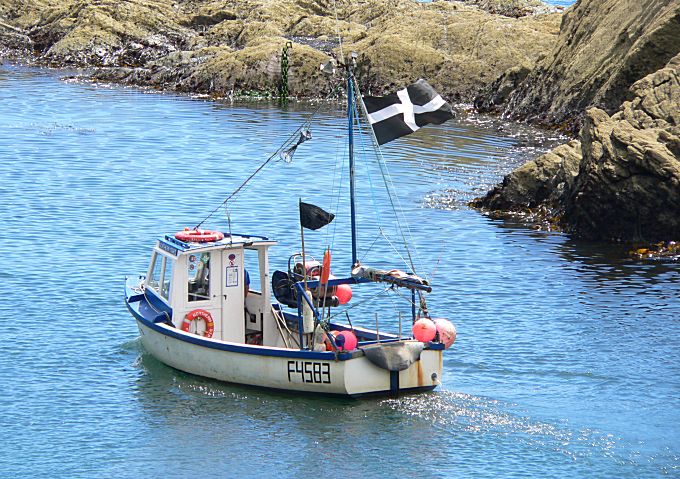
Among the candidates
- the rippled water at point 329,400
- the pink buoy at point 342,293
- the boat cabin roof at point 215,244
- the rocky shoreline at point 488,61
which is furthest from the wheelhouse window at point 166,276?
the rocky shoreline at point 488,61

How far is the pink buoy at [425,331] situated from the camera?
84.4ft

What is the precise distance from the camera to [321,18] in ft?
307

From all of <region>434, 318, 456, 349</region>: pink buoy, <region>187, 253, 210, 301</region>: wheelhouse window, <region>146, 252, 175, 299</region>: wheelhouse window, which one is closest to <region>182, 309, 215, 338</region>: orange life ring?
<region>187, 253, 210, 301</region>: wheelhouse window

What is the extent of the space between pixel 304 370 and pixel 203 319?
3.23 metres

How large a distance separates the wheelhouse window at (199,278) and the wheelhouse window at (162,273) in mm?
499

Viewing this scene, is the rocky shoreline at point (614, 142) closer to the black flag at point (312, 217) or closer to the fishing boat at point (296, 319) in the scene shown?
the fishing boat at point (296, 319)

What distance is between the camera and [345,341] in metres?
25.5

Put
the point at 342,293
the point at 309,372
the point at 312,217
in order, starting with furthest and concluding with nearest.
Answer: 1. the point at 342,293
2. the point at 312,217
3. the point at 309,372

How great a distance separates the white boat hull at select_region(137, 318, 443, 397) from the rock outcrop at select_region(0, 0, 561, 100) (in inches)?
1865

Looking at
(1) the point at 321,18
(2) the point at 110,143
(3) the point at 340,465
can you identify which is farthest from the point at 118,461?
(1) the point at 321,18

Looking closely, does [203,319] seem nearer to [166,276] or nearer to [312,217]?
[166,276]

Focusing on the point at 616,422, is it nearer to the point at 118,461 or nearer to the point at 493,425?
the point at 493,425

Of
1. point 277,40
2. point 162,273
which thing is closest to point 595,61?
point 277,40

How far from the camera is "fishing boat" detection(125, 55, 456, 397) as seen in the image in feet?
84.1
